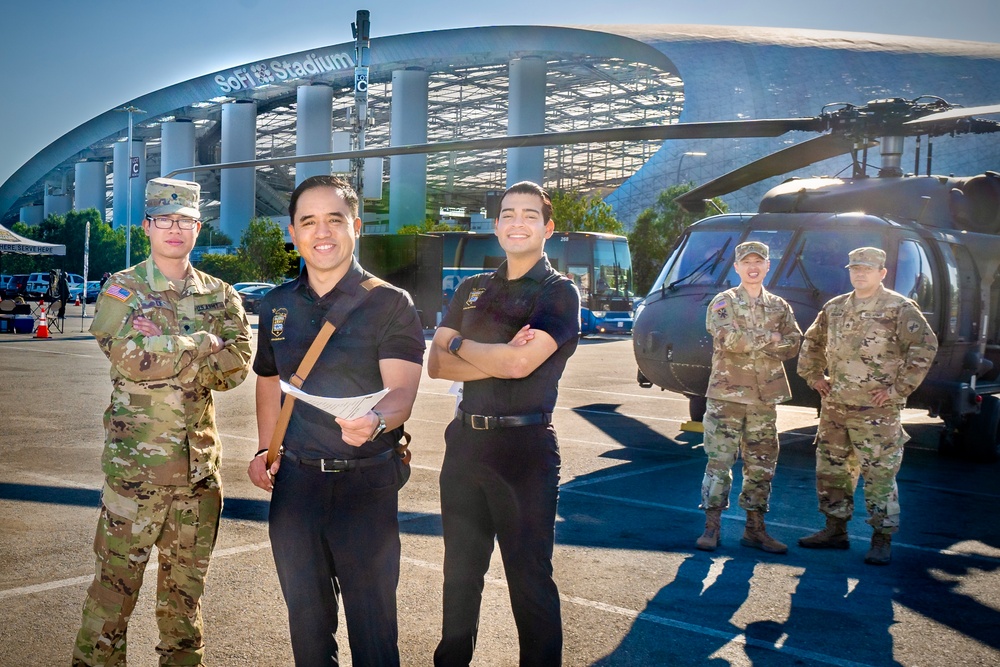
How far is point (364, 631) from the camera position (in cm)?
295

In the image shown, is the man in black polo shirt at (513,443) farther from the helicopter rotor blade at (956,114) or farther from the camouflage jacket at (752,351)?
the helicopter rotor blade at (956,114)

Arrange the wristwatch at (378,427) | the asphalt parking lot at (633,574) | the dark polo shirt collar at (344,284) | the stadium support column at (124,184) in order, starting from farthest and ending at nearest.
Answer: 1. the stadium support column at (124,184)
2. the asphalt parking lot at (633,574)
3. the dark polo shirt collar at (344,284)
4. the wristwatch at (378,427)

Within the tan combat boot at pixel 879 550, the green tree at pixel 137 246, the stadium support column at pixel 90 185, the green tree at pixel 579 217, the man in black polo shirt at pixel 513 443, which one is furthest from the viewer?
the stadium support column at pixel 90 185

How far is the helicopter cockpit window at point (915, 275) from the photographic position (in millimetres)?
9336

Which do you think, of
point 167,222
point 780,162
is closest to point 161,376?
point 167,222

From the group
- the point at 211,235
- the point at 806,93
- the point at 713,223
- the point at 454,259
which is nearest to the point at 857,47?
the point at 806,93

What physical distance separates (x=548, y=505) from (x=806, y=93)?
62797 millimetres

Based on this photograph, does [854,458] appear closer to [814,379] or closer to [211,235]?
[814,379]

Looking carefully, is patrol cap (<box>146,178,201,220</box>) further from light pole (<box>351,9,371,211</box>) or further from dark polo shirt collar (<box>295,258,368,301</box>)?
light pole (<box>351,9,371,211</box>)

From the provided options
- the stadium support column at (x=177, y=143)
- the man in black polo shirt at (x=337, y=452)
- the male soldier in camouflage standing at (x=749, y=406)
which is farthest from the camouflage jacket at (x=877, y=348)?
the stadium support column at (x=177, y=143)

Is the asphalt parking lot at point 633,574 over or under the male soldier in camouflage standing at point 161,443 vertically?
under

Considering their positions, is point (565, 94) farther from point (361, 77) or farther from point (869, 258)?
point (869, 258)

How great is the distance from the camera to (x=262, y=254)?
61.2 meters

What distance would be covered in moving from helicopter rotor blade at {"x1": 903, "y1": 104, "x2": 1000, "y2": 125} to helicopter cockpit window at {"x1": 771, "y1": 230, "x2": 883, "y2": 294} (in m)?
1.22
